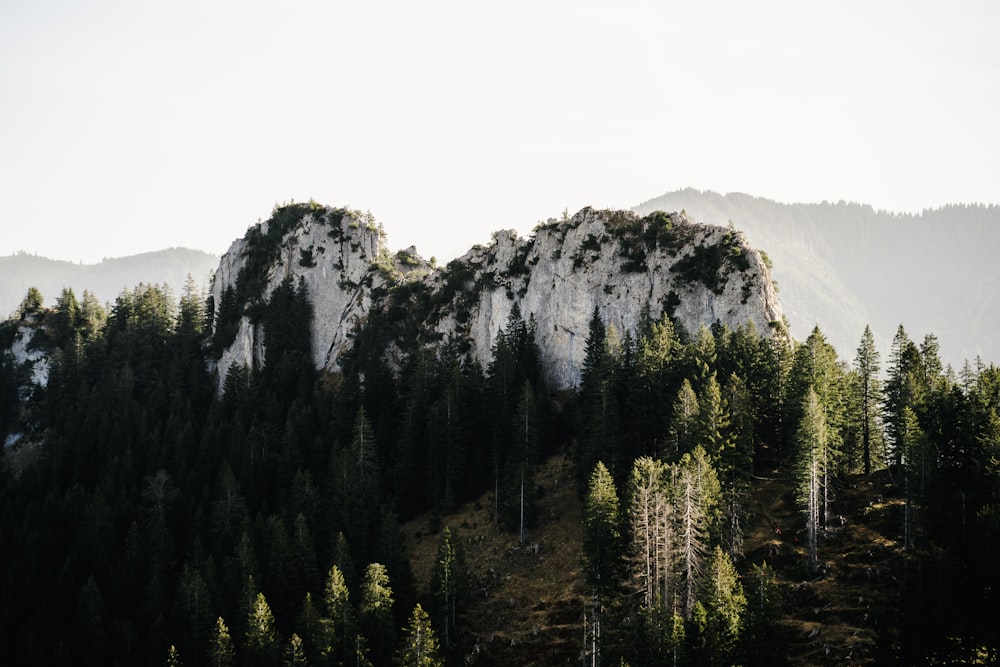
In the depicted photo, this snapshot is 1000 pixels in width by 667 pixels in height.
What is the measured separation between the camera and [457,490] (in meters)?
88.4

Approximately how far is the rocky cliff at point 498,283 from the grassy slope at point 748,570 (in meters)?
23.1

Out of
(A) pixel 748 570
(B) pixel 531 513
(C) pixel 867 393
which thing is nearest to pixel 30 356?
(B) pixel 531 513

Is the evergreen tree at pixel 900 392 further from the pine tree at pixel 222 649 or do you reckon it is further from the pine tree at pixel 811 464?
the pine tree at pixel 222 649

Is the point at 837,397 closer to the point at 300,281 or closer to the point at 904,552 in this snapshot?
the point at 904,552

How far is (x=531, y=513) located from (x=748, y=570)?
23.4 meters

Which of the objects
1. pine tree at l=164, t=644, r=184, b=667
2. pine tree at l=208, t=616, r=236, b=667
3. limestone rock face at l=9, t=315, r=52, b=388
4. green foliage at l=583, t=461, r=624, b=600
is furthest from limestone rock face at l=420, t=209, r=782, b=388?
limestone rock face at l=9, t=315, r=52, b=388

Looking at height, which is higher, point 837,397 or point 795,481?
point 837,397

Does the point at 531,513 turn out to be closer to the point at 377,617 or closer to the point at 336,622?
the point at 377,617

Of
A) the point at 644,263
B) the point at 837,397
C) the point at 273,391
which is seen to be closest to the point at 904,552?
the point at 837,397

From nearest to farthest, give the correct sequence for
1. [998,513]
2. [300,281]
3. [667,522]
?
[998,513] → [667,522] → [300,281]

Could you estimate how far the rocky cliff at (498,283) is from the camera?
92.3 meters

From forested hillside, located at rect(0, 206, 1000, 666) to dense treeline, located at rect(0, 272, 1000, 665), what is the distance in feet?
0.90

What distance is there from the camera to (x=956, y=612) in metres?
46.9

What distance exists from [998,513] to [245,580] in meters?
58.7
